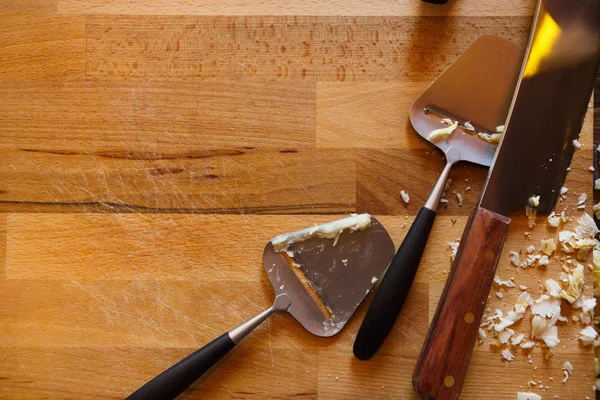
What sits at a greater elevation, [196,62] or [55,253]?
[196,62]

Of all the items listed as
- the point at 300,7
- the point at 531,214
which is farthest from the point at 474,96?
the point at 300,7

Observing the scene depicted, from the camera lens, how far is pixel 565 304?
100 centimetres

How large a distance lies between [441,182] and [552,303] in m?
0.28

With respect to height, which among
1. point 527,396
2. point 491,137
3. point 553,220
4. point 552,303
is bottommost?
point 527,396

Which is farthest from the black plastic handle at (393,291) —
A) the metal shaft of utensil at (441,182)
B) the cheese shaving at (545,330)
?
the cheese shaving at (545,330)

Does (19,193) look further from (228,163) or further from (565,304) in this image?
(565,304)

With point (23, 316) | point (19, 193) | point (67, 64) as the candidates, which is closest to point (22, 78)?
point (67, 64)

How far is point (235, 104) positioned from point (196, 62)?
0.10 metres

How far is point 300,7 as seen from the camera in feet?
3.41

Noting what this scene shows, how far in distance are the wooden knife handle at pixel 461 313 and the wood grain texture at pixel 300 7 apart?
0.36 meters

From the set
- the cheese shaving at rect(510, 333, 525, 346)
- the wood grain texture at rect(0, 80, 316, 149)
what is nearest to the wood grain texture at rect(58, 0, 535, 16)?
the wood grain texture at rect(0, 80, 316, 149)

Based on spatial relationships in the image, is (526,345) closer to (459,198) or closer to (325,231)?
(459,198)

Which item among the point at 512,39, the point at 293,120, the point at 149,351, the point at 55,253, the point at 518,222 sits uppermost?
A: the point at 512,39

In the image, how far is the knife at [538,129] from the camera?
961mm
